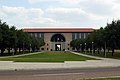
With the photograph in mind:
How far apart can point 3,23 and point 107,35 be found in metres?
27.7

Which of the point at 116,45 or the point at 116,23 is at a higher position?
the point at 116,23

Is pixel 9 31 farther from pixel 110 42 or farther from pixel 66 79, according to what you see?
pixel 66 79

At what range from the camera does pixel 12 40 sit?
74000 millimetres

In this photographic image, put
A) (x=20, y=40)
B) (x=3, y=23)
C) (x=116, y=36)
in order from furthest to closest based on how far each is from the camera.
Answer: (x=20, y=40), (x=3, y=23), (x=116, y=36)

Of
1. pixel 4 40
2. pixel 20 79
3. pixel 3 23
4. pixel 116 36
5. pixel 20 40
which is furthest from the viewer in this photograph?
pixel 20 40

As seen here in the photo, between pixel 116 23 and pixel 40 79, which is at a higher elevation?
pixel 116 23

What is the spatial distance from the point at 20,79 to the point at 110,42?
49.2m

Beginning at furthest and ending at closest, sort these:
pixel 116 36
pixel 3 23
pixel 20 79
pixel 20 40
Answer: pixel 20 40
pixel 3 23
pixel 116 36
pixel 20 79

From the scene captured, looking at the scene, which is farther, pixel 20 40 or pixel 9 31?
pixel 20 40

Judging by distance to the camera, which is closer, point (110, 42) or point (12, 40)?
point (110, 42)

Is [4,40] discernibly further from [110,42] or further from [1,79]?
[1,79]

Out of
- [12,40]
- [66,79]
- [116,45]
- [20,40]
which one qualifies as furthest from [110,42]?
[66,79]

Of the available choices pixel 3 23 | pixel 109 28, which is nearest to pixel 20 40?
pixel 3 23

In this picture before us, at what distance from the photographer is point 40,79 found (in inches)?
636
